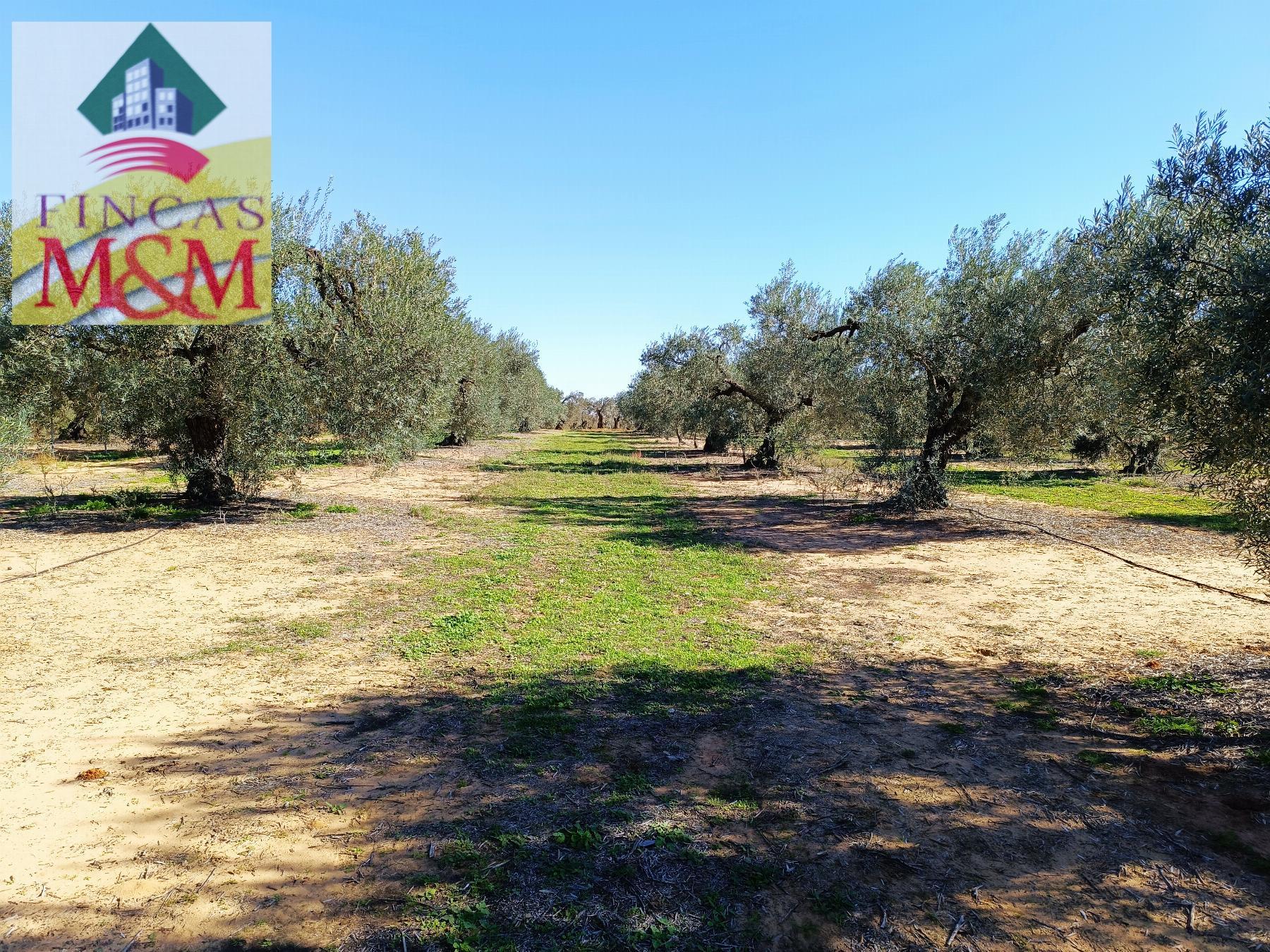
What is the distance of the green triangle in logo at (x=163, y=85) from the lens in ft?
48.8

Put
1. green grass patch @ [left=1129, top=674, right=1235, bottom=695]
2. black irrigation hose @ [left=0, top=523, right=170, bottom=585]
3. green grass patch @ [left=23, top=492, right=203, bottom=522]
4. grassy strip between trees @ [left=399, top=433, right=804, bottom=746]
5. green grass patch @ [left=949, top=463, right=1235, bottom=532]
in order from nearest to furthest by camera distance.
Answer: green grass patch @ [left=1129, top=674, right=1235, bottom=695] < grassy strip between trees @ [left=399, top=433, right=804, bottom=746] < black irrigation hose @ [left=0, top=523, right=170, bottom=585] < green grass patch @ [left=23, top=492, right=203, bottom=522] < green grass patch @ [left=949, top=463, right=1235, bottom=532]

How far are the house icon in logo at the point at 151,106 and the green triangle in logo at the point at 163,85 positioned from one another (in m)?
0.04

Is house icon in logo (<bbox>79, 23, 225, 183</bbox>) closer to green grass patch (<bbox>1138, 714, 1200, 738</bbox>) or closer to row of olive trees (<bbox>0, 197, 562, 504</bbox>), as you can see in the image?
row of olive trees (<bbox>0, 197, 562, 504</bbox>)

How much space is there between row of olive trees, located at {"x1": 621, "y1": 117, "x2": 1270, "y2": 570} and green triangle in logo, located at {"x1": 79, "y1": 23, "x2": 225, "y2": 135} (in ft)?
59.5

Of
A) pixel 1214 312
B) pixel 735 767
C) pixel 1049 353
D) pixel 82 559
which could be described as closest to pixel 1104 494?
pixel 1049 353

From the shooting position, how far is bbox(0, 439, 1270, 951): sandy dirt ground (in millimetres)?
3770

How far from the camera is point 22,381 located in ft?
50.5

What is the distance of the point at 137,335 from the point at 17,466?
6941mm

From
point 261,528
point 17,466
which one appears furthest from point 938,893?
point 17,466

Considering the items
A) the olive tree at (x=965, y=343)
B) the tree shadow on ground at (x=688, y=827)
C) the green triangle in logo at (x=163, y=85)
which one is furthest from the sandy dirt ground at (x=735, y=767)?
the green triangle in logo at (x=163, y=85)

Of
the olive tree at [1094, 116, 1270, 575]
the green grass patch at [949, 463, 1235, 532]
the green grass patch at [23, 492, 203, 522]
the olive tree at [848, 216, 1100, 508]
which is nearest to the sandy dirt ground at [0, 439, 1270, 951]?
the olive tree at [1094, 116, 1270, 575]

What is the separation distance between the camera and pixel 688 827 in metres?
4.52

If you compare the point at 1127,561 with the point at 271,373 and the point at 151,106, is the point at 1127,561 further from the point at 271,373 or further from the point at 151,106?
the point at 151,106

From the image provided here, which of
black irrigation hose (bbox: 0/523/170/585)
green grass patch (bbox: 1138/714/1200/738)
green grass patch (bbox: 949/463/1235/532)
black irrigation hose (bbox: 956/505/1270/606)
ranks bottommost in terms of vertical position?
green grass patch (bbox: 1138/714/1200/738)
